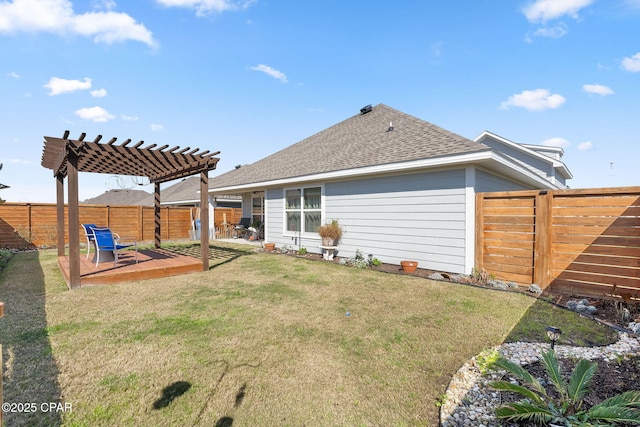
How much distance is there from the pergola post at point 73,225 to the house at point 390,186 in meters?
5.76

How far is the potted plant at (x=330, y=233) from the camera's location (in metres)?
8.72

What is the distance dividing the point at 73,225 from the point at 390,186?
23.3 ft

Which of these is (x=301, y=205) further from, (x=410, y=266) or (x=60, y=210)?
(x=60, y=210)

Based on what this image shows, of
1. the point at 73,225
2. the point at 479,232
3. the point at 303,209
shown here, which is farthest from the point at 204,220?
the point at 479,232

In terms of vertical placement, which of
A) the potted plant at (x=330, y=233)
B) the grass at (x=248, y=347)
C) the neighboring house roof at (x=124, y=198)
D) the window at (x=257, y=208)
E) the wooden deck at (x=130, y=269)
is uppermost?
the neighboring house roof at (x=124, y=198)

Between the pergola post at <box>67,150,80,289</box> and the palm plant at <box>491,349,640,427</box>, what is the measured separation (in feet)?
22.2

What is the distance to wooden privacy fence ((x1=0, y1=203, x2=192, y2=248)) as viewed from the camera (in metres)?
11.6

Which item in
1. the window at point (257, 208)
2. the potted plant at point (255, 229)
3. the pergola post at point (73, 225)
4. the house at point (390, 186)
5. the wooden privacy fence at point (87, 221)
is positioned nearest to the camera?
the pergola post at point (73, 225)

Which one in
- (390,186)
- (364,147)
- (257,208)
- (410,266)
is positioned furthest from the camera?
(257,208)

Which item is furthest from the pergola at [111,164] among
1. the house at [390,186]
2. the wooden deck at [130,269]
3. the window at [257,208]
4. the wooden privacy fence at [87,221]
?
the window at [257,208]

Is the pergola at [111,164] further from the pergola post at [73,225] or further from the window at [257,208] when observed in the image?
the window at [257,208]

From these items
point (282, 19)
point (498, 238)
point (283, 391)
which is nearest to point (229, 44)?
point (282, 19)

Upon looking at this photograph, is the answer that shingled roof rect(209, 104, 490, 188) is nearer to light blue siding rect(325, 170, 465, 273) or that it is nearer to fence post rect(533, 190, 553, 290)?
light blue siding rect(325, 170, 465, 273)

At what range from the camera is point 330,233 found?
8719 millimetres
